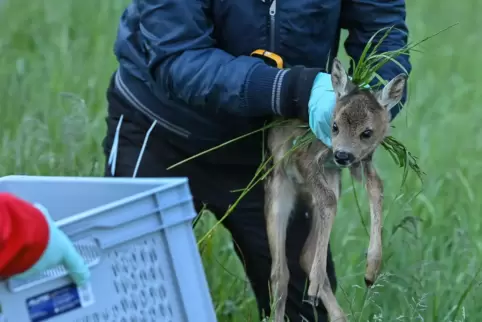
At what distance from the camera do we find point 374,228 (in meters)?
2.64

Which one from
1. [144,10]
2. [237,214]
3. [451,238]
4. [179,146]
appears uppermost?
[144,10]

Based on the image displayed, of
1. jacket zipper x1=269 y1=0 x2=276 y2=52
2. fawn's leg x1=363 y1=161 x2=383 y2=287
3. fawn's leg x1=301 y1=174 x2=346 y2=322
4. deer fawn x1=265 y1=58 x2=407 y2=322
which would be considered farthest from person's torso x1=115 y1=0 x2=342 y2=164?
fawn's leg x1=363 y1=161 x2=383 y2=287

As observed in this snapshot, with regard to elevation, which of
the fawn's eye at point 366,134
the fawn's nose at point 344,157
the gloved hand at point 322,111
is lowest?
the fawn's nose at point 344,157

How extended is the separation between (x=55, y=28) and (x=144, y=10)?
4.02 metres

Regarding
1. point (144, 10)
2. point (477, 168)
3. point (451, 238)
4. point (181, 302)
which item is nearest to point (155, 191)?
point (181, 302)

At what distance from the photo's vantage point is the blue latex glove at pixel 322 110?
2699 mm

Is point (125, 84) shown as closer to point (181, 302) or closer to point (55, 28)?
point (181, 302)

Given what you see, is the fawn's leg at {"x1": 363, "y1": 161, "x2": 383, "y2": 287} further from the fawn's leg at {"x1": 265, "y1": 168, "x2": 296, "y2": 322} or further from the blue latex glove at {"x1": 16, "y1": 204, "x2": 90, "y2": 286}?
the blue latex glove at {"x1": 16, "y1": 204, "x2": 90, "y2": 286}

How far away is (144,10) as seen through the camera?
317 cm

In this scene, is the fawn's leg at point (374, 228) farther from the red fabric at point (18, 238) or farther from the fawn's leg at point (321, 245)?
the red fabric at point (18, 238)

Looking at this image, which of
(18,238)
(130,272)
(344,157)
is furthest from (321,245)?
(18,238)

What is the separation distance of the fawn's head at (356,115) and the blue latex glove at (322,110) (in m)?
0.04

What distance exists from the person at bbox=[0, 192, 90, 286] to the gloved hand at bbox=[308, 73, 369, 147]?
2.38 ft

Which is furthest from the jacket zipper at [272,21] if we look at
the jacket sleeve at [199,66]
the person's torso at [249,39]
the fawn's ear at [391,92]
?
the fawn's ear at [391,92]
